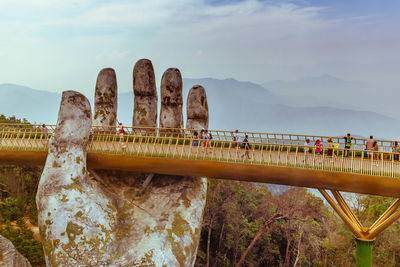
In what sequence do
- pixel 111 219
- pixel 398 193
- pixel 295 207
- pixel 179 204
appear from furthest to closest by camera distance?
pixel 295 207 → pixel 179 204 → pixel 111 219 → pixel 398 193

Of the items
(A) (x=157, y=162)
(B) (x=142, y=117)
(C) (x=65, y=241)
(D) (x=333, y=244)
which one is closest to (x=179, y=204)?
(A) (x=157, y=162)

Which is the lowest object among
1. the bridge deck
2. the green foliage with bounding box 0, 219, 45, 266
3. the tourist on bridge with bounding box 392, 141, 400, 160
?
the green foliage with bounding box 0, 219, 45, 266

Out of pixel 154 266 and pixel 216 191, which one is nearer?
pixel 154 266

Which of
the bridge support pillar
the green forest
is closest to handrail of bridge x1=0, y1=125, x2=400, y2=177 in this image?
the bridge support pillar

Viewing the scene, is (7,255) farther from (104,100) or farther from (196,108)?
(196,108)

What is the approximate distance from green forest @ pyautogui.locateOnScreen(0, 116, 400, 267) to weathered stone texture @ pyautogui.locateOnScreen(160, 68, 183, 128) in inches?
341

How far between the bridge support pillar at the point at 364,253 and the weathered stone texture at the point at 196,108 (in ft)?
30.0

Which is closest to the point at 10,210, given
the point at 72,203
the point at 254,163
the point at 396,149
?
the point at 72,203

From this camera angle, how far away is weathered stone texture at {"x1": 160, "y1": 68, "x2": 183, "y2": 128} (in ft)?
55.4

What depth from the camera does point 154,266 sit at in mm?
11297

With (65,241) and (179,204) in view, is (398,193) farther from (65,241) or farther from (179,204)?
(65,241)

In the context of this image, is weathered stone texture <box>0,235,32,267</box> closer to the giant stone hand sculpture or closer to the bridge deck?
the giant stone hand sculpture

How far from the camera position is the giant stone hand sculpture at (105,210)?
11.1m

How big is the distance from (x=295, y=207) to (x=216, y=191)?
5942 mm
